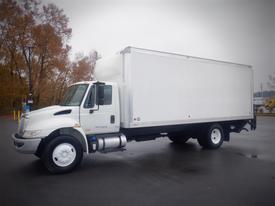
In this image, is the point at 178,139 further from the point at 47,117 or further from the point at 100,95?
the point at 47,117

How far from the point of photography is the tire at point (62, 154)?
5.63 m

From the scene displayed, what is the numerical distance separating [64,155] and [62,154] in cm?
6

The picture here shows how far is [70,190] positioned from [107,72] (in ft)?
13.1

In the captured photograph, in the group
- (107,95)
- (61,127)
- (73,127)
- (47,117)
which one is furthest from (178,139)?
(47,117)

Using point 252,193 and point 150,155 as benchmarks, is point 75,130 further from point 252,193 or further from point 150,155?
point 252,193

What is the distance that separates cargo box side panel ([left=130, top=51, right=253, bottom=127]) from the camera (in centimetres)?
676

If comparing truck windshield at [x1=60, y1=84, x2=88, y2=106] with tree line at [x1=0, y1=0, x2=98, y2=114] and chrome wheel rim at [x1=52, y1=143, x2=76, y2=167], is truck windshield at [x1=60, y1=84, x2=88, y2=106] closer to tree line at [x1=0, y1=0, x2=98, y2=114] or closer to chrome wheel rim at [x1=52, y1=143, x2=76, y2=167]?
chrome wheel rim at [x1=52, y1=143, x2=76, y2=167]

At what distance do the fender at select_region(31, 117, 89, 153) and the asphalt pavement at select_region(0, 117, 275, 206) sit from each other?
0.94m

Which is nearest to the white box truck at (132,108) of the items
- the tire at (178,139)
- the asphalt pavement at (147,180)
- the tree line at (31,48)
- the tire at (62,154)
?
the tire at (62,154)

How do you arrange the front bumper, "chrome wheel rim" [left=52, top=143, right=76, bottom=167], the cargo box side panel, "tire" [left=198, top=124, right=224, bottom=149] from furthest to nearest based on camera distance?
1. "tire" [left=198, top=124, right=224, bottom=149]
2. the cargo box side panel
3. "chrome wheel rim" [left=52, top=143, right=76, bottom=167]
4. the front bumper

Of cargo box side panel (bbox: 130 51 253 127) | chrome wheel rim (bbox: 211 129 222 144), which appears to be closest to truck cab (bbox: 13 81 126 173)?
cargo box side panel (bbox: 130 51 253 127)

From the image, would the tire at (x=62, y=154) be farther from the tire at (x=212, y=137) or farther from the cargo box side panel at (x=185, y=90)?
the tire at (x=212, y=137)

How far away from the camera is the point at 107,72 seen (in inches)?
290

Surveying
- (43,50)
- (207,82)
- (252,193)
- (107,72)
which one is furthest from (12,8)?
(252,193)
